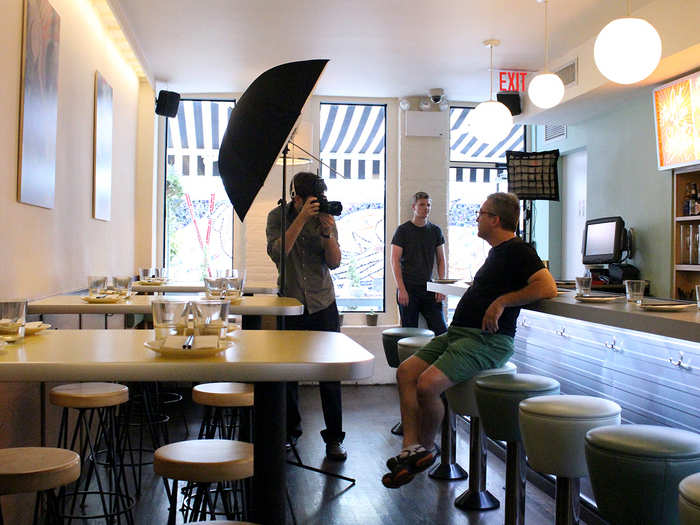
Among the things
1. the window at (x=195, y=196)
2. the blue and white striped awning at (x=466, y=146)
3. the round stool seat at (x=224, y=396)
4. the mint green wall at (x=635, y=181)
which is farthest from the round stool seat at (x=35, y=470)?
the blue and white striped awning at (x=466, y=146)

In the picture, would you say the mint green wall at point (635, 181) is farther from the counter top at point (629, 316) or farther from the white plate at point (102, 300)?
the white plate at point (102, 300)

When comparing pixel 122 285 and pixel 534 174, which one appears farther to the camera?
pixel 534 174

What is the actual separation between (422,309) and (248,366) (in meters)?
4.61

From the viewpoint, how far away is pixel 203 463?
1865 millimetres

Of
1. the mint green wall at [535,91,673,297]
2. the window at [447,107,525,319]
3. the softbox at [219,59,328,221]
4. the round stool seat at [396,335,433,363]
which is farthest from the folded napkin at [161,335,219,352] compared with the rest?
the window at [447,107,525,319]

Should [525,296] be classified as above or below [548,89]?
below

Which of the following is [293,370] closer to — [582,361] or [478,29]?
[582,361]

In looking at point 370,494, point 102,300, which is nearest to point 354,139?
point 370,494

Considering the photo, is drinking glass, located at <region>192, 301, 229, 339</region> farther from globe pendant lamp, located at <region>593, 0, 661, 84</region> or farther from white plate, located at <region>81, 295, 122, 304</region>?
globe pendant lamp, located at <region>593, 0, 661, 84</region>

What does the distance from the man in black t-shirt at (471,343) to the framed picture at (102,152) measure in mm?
2713

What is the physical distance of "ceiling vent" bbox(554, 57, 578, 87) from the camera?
5.79m

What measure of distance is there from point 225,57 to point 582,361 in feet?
13.8

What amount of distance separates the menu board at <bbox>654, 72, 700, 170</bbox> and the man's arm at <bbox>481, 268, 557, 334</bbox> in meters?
2.70

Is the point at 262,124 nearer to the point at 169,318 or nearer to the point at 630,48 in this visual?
the point at 169,318
